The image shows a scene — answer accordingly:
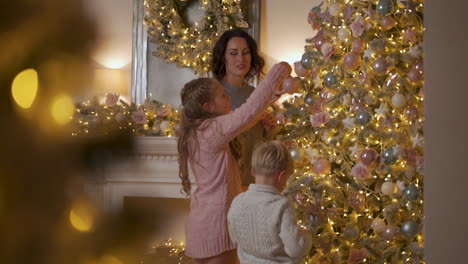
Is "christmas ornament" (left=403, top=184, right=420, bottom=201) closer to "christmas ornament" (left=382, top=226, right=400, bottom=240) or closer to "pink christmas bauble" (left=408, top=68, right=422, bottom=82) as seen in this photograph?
"christmas ornament" (left=382, top=226, right=400, bottom=240)

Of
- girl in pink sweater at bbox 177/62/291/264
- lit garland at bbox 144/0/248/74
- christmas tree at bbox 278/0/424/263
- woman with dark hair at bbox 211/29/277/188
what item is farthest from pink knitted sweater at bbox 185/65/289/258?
lit garland at bbox 144/0/248/74

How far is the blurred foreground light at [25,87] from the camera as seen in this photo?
17.1 inches

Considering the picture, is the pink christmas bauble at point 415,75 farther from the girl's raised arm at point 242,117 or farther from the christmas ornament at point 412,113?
the girl's raised arm at point 242,117

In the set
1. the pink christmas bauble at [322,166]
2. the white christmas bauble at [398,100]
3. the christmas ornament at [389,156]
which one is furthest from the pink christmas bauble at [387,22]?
the pink christmas bauble at [322,166]

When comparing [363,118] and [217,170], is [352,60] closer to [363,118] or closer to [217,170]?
[363,118]

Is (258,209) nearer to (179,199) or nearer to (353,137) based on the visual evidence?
(353,137)

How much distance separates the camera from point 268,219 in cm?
209

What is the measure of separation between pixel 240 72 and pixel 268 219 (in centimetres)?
131

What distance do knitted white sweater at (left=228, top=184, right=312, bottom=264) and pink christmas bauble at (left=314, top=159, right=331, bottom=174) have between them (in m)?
1.08

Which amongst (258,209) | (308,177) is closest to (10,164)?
(258,209)

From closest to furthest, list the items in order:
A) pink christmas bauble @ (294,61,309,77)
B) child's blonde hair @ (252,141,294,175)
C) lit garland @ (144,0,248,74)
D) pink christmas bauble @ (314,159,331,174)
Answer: child's blonde hair @ (252,141,294,175) < pink christmas bauble @ (314,159,331,174) < pink christmas bauble @ (294,61,309,77) < lit garland @ (144,0,248,74)

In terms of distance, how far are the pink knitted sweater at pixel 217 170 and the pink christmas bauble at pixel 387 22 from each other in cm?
84

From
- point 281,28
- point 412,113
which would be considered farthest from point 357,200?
point 281,28

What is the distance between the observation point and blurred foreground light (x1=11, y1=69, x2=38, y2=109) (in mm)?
434
